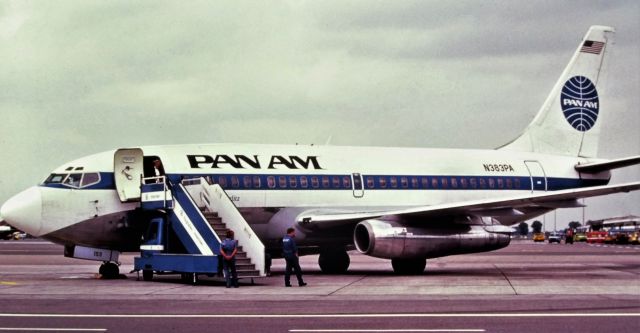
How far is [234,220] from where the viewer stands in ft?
87.5

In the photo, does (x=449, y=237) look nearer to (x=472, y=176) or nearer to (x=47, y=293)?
(x=472, y=176)

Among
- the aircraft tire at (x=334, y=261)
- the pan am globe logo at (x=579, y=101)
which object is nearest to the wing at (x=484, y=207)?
the aircraft tire at (x=334, y=261)

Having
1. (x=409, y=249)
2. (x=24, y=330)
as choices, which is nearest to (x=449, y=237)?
(x=409, y=249)

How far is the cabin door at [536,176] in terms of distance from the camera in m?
35.9

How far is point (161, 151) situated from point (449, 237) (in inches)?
366

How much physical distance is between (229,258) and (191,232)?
7.89 feet

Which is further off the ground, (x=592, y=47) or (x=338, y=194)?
(x=592, y=47)

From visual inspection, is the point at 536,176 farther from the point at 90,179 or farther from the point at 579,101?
the point at 90,179

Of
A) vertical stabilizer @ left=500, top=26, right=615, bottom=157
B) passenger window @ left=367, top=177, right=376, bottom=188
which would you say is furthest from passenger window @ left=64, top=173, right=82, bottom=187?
vertical stabilizer @ left=500, top=26, right=615, bottom=157

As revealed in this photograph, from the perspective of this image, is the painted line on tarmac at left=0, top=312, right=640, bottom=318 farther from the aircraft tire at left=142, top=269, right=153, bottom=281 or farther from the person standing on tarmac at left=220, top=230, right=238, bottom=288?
the aircraft tire at left=142, top=269, right=153, bottom=281

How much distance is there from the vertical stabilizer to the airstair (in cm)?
1503

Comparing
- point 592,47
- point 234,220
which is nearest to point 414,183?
point 234,220

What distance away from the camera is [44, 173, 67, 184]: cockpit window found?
2737cm

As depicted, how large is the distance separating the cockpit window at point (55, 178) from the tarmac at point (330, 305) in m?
2.80
